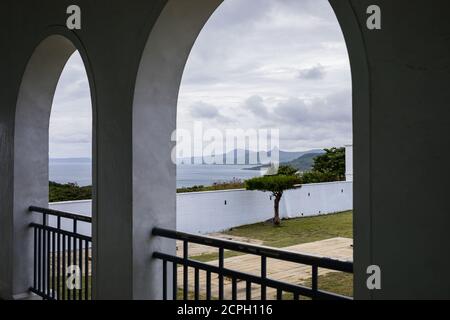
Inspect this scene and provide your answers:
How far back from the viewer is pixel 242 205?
10.5 metres

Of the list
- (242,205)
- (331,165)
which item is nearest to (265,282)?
(242,205)

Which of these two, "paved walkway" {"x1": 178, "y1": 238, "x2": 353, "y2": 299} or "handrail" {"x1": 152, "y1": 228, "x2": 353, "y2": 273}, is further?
"paved walkway" {"x1": 178, "y1": 238, "x2": 353, "y2": 299}

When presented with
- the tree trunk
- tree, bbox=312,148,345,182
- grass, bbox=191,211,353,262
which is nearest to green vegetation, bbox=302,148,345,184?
tree, bbox=312,148,345,182

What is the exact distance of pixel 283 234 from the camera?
31.6ft

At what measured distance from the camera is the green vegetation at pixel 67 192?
9.03m

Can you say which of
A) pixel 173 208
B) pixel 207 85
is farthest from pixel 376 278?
pixel 207 85

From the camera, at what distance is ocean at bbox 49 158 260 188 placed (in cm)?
820

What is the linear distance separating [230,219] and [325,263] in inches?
343

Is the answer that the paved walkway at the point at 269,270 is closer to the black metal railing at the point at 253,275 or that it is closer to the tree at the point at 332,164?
the black metal railing at the point at 253,275

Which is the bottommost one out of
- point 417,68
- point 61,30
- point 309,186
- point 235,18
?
point 309,186

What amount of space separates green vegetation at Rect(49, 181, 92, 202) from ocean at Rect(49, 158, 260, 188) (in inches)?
5.3

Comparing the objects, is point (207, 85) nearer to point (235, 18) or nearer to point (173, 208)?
point (235, 18)

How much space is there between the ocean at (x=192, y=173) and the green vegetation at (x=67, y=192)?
14cm

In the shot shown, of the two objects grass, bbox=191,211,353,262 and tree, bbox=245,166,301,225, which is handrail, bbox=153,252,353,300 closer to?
grass, bbox=191,211,353,262
